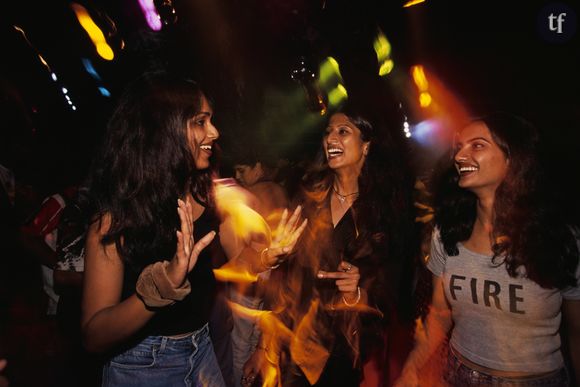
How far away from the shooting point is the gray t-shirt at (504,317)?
2.07 m

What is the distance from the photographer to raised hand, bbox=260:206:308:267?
226 centimetres

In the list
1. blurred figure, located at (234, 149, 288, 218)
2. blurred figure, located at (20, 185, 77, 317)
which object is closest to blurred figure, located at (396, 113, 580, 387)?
blurred figure, located at (234, 149, 288, 218)

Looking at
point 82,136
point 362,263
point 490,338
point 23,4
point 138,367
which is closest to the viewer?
point 138,367

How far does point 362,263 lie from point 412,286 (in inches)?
129

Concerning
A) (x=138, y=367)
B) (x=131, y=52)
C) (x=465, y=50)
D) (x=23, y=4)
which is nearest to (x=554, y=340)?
(x=138, y=367)

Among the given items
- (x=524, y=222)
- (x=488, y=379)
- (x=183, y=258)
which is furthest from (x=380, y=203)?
(x=183, y=258)

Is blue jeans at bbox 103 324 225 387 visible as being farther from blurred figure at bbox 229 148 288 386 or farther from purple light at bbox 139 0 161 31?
purple light at bbox 139 0 161 31

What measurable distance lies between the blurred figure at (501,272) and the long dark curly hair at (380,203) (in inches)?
14.8

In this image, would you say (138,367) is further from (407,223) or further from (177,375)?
(407,223)

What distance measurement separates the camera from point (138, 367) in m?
1.86

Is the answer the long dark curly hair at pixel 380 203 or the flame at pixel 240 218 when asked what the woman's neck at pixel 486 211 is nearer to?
the long dark curly hair at pixel 380 203

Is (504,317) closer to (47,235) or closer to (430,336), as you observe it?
(430,336)

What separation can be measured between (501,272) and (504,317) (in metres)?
0.27

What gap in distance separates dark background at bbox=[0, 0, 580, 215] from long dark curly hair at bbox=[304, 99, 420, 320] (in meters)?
1.17
